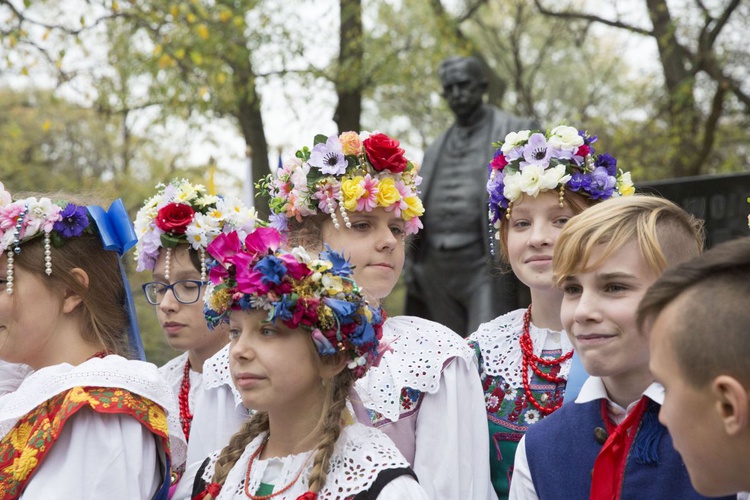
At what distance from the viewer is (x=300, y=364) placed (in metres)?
2.64

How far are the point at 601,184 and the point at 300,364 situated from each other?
158cm

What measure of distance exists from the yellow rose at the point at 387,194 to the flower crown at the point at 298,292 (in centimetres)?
78

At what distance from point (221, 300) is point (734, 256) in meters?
1.37

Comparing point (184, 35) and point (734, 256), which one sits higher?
point (184, 35)

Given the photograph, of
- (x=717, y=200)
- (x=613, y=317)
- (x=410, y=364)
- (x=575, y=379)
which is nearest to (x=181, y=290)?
(x=410, y=364)

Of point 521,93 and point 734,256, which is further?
point 521,93

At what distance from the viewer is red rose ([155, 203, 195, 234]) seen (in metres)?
3.99

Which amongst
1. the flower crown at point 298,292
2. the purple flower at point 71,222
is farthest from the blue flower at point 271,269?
the purple flower at point 71,222

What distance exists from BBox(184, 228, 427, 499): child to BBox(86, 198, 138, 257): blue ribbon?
1.80 feet

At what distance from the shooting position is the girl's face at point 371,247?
342 centimetres

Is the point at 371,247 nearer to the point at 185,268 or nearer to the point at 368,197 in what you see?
the point at 368,197

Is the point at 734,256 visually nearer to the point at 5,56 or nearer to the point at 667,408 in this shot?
the point at 667,408

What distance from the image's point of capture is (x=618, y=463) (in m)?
2.66

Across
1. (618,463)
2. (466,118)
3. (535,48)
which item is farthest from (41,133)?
(618,463)
